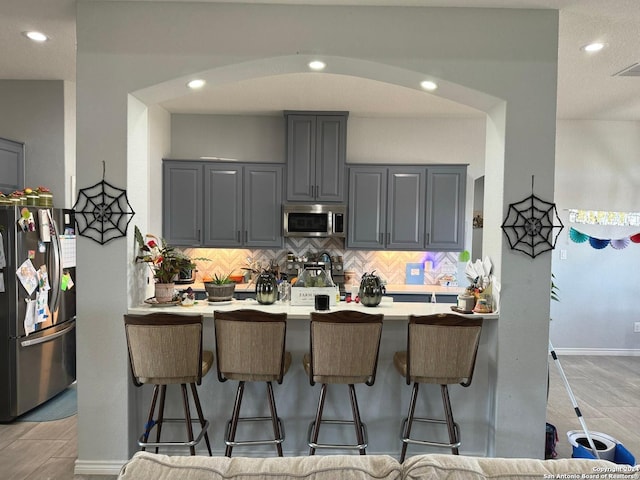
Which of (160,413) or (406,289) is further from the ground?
(406,289)

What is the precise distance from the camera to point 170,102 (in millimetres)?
4949

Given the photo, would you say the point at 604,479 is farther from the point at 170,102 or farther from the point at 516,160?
the point at 170,102

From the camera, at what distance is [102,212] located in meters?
2.78

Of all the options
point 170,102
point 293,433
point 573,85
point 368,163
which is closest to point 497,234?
point 293,433

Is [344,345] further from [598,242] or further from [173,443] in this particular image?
[598,242]

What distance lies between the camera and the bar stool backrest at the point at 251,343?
8.20 feet

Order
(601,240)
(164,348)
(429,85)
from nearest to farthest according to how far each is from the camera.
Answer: (164,348) < (429,85) < (601,240)

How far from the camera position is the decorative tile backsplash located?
5.43 metres

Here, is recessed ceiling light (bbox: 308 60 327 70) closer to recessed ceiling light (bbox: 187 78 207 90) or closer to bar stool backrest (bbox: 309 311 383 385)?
recessed ceiling light (bbox: 187 78 207 90)

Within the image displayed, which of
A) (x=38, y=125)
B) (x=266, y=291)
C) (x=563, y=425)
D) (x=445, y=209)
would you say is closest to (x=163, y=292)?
(x=266, y=291)

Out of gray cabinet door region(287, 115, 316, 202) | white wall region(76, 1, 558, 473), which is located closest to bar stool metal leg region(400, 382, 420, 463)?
white wall region(76, 1, 558, 473)

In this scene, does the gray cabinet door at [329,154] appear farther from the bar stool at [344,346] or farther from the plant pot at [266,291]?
the bar stool at [344,346]

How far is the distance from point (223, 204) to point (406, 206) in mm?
2086

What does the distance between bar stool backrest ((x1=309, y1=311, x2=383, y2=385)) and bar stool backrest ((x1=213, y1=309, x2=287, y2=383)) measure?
0.19 m
